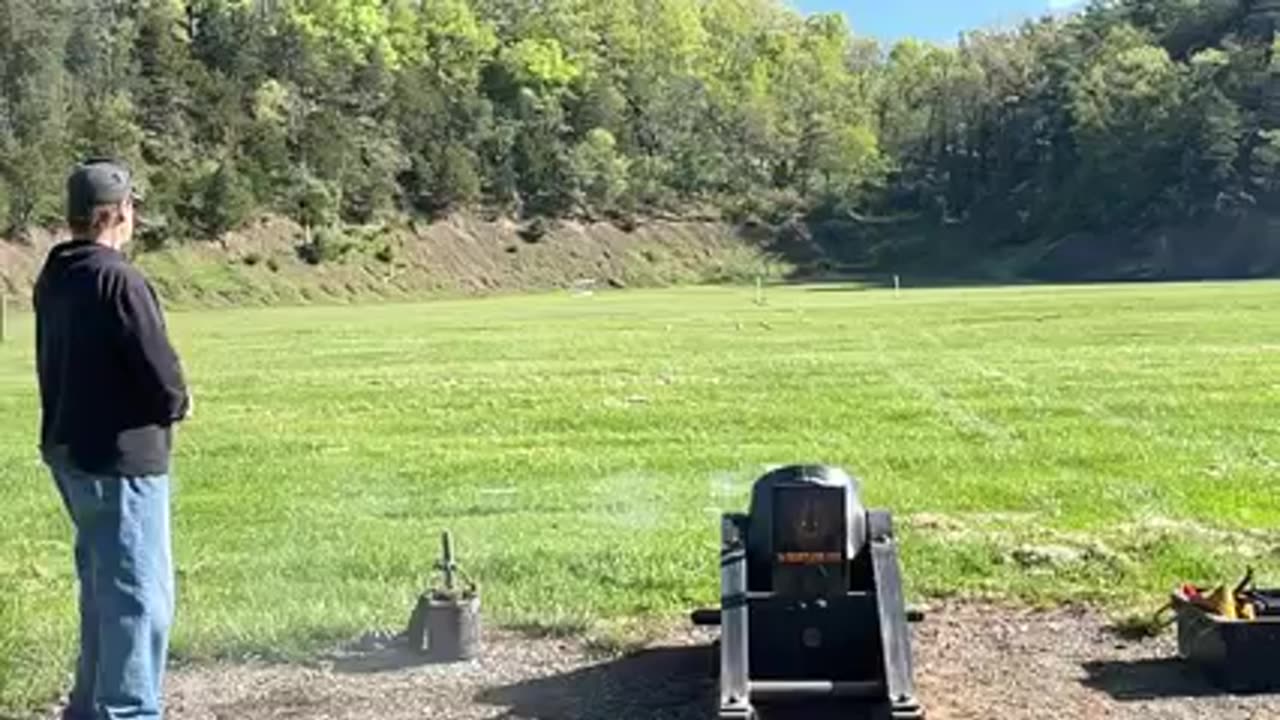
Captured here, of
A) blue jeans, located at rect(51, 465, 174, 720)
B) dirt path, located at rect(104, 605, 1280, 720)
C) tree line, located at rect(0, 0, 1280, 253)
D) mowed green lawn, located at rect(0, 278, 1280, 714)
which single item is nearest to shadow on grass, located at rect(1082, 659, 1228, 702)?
dirt path, located at rect(104, 605, 1280, 720)

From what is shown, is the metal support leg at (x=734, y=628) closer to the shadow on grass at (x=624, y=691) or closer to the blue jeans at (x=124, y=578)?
the shadow on grass at (x=624, y=691)

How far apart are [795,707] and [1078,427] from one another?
12128mm

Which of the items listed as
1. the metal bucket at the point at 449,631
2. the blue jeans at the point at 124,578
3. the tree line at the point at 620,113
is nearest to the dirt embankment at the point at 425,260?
the tree line at the point at 620,113

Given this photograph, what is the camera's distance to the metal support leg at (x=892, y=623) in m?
5.52

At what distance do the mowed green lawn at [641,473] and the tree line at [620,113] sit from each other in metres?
62.5

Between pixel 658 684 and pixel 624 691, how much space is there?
0.53 feet

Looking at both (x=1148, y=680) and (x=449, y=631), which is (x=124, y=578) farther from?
(x=1148, y=680)

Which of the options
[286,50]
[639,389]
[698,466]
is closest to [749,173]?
[286,50]

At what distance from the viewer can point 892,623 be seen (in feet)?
19.3

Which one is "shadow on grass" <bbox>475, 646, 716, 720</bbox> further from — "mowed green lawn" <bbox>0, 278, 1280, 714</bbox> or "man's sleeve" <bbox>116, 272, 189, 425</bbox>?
"man's sleeve" <bbox>116, 272, 189, 425</bbox>

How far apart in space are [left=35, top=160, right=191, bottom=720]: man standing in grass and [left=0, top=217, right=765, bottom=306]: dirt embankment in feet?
237

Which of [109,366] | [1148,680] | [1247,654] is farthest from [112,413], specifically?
[1247,654]

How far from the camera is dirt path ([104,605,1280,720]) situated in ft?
21.2

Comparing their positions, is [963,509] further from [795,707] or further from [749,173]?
[749,173]
